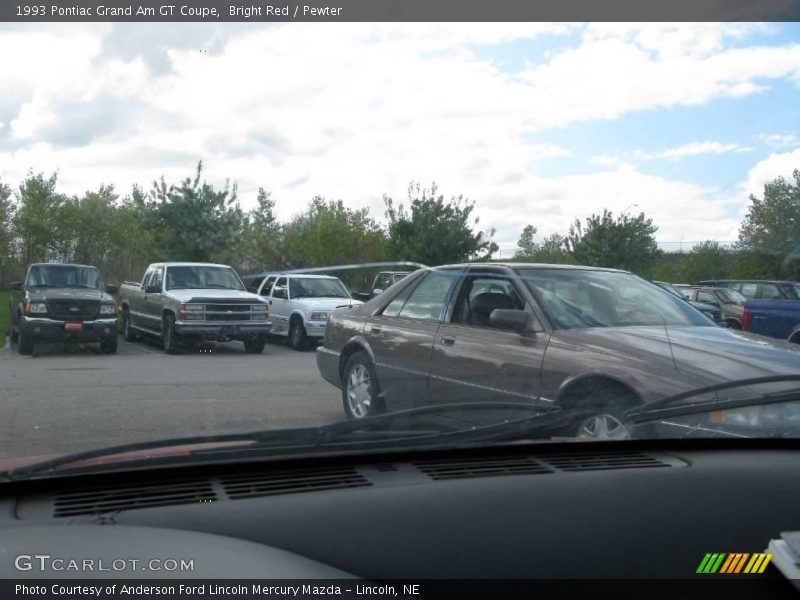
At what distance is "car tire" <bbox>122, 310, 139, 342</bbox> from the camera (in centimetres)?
1160

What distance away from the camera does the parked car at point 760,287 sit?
8820mm

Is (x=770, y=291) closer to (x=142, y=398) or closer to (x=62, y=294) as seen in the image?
(x=142, y=398)

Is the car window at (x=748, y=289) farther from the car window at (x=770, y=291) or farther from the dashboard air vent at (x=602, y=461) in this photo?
the dashboard air vent at (x=602, y=461)

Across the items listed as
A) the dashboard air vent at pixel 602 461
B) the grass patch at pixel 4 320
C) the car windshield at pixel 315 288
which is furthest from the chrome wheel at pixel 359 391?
the grass patch at pixel 4 320

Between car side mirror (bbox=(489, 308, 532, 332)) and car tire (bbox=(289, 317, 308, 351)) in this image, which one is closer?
car side mirror (bbox=(489, 308, 532, 332))

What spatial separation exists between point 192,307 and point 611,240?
17.5 feet

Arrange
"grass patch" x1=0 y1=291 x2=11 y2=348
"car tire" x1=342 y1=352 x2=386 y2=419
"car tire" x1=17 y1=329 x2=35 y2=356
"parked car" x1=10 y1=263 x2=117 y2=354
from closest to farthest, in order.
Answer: "car tire" x1=342 y1=352 x2=386 y2=419 → "parked car" x1=10 y1=263 x2=117 y2=354 → "car tire" x1=17 y1=329 x2=35 y2=356 → "grass patch" x1=0 y1=291 x2=11 y2=348

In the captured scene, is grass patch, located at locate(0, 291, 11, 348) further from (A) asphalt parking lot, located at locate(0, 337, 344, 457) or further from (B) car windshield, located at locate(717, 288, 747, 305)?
(B) car windshield, located at locate(717, 288, 747, 305)

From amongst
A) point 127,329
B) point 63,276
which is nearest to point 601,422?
point 63,276

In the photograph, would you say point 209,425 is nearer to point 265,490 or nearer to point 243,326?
point 265,490

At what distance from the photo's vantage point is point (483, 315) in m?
5.84

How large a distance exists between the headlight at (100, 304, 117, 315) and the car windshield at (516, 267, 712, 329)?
5587mm

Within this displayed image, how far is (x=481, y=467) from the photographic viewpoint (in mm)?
3283

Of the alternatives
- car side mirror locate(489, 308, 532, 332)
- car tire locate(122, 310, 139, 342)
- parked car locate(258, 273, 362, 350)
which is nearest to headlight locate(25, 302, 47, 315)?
car tire locate(122, 310, 139, 342)
